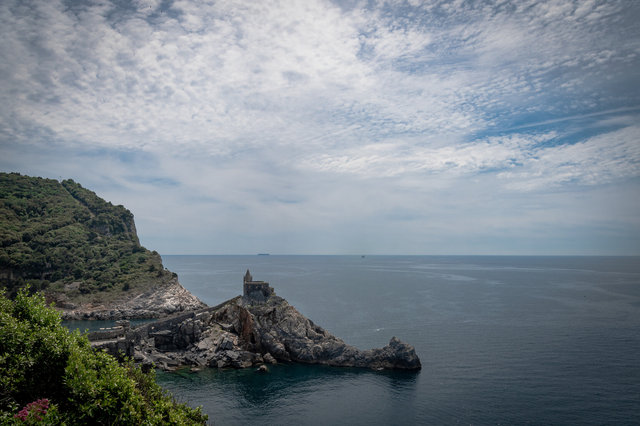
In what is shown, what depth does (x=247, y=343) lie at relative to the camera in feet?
191

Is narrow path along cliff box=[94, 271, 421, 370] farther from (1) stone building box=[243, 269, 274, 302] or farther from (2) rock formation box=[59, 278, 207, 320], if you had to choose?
(2) rock formation box=[59, 278, 207, 320]

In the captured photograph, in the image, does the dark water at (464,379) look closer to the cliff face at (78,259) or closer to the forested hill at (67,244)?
the cliff face at (78,259)

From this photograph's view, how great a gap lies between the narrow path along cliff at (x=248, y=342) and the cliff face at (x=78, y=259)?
41.4 m

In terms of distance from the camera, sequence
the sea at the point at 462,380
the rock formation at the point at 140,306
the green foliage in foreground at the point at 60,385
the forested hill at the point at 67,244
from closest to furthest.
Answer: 1. the green foliage in foreground at the point at 60,385
2. the sea at the point at 462,380
3. the rock formation at the point at 140,306
4. the forested hill at the point at 67,244

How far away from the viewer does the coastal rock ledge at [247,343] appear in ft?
175

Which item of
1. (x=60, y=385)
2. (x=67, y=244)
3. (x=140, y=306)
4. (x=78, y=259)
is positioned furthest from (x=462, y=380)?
(x=67, y=244)

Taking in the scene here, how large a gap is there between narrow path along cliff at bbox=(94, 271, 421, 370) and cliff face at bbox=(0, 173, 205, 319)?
41.4 meters

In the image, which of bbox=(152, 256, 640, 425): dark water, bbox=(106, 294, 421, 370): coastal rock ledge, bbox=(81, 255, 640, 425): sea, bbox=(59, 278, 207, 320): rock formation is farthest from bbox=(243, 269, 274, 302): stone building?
bbox=(59, 278, 207, 320): rock formation

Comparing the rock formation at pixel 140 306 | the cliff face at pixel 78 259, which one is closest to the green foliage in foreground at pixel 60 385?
the rock formation at pixel 140 306

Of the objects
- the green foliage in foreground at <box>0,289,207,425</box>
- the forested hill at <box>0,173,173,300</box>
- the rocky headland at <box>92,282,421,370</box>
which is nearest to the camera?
the green foliage in foreground at <box>0,289,207,425</box>

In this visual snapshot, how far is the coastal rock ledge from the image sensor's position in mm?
53375

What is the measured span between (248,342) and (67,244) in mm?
86730

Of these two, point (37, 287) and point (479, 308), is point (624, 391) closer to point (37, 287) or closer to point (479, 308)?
point (479, 308)

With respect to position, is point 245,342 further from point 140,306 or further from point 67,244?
point 67,244
